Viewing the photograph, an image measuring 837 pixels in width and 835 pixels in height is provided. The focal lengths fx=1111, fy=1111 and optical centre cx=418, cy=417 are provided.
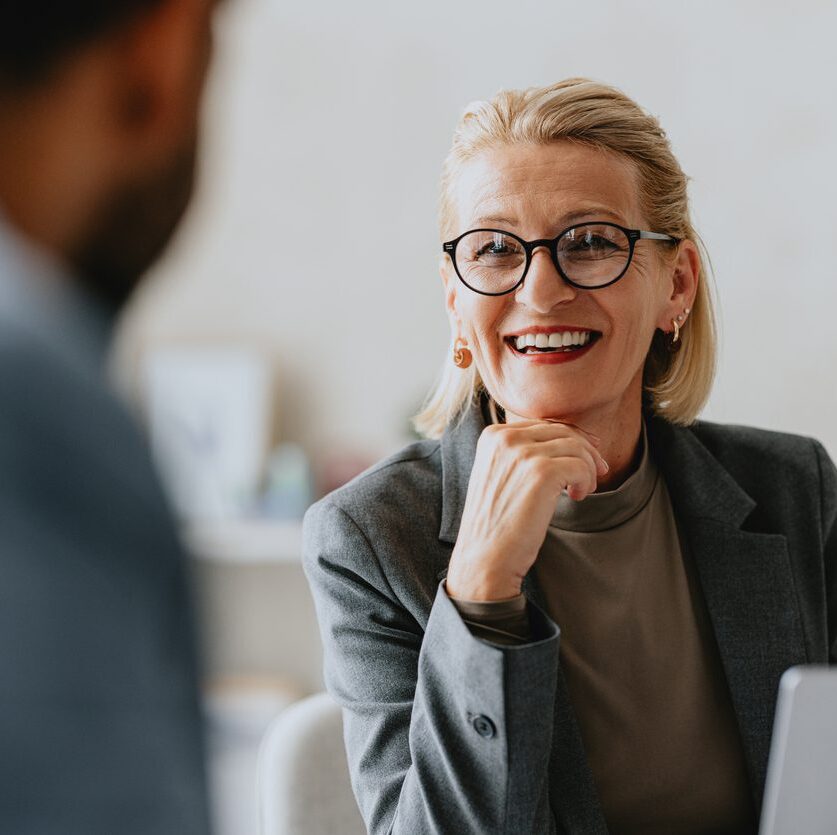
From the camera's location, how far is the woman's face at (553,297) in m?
1.33

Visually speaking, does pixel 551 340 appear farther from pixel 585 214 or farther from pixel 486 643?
pixel 486 643

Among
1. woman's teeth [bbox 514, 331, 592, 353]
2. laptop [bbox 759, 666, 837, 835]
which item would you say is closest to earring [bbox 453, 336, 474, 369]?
woman's teeth [bbox 514, 331, 592, 353]

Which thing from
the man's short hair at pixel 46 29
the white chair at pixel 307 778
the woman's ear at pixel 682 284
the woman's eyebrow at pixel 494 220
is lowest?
the white chair at pixel 307 778

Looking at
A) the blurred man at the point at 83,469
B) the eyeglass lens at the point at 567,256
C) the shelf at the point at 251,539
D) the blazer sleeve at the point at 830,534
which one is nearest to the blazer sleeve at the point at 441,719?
the eyeglass lens at the point at 567,256

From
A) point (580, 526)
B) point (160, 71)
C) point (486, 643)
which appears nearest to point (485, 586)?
point (486, 643)

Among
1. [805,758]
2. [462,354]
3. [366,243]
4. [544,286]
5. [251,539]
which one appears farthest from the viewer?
[366,243]

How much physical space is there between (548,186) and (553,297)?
13 cm

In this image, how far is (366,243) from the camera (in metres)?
3.00

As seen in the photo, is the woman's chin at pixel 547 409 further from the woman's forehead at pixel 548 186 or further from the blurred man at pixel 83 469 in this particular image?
the blurred man at pixel 83 469

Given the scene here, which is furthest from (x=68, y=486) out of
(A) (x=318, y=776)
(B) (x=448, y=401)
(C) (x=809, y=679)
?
(B) (x=448, y=401)

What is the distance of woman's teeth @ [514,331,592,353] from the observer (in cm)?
134

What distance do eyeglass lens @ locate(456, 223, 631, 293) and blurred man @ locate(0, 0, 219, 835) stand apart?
2.97 ft

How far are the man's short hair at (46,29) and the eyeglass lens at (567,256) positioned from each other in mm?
932

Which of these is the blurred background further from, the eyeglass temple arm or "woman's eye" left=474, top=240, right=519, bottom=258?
"woman's eye" left=474, top=240, right=519, bottom=258
